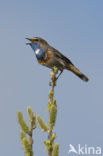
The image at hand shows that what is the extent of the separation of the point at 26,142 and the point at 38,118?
58cm

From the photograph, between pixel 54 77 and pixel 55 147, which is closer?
pixel 55 147

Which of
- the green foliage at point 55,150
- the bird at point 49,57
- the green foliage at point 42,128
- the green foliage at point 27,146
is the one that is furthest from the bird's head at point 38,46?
the green foliage at point 55,150

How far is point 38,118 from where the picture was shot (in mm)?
5289

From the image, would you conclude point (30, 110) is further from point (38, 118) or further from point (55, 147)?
point (55, 147)

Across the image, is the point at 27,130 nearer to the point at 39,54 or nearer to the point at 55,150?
the point at 55,150

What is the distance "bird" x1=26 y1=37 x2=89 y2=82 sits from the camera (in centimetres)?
1196

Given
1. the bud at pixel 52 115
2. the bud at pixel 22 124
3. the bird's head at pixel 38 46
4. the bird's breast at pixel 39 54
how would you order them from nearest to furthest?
1. the bud at pixel 52 115
2. the bud at pixel 22 124
3. the bird's head at pixel 38 46
4. the bird's breast at pixel 39 54

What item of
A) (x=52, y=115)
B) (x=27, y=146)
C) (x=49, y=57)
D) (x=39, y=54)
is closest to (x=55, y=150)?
(x=27, y=146)

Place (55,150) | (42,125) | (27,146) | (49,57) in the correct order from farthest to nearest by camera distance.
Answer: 1. (49,57)
2. (42,125)
3. (27,146)
4. (55,150)

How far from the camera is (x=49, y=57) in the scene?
12.4m

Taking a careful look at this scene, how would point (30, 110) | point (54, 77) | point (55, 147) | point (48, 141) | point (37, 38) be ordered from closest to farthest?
point (55, 147)
point (48, 141)
point (30, 110)
point (54, 77)
point (37, 38)

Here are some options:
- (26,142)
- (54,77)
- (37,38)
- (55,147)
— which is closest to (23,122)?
(26,142)

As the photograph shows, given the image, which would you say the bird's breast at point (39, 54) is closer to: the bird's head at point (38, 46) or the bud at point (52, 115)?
the bird's head at point (38, 46)

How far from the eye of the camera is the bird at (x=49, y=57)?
12.0 metres
